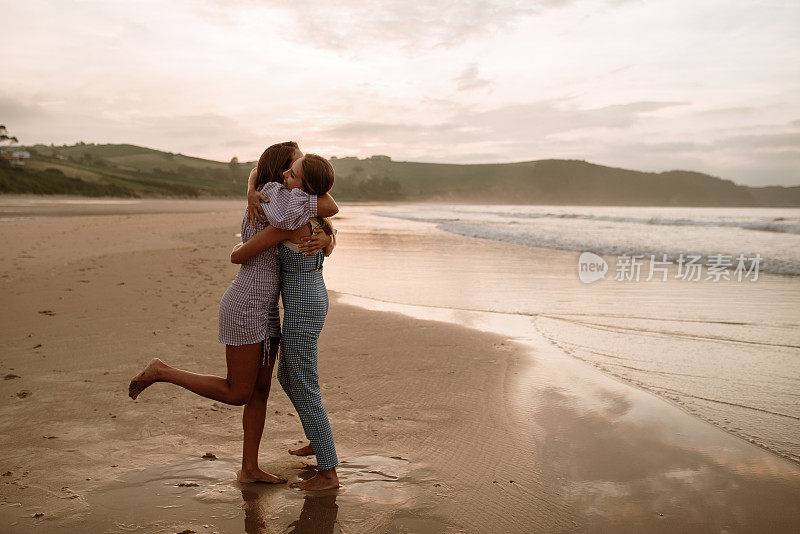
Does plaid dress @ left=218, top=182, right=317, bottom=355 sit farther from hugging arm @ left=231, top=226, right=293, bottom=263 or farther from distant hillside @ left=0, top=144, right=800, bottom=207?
distant hillside @ left=0, top=144, right=800, bottom=207

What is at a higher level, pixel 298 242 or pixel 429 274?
pixel 298 242

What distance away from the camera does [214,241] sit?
1580cm

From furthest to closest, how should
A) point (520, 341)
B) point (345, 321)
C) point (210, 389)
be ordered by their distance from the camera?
point (345, 321) → point (520, 341) → point (210, 389)

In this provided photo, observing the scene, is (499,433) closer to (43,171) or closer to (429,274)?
(429,274)

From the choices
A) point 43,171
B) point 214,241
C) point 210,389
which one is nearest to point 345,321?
point 210,389

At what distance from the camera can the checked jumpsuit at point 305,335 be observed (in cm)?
259

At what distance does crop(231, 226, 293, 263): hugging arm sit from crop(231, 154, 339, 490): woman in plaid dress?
2 cm

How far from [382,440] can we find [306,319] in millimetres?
1112

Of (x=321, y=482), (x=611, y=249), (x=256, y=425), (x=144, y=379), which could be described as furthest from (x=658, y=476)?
(x=611, y=249)

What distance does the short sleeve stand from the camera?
2.44m

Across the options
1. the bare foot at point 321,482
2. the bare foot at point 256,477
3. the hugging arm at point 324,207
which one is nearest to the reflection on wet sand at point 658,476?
the bare foot at point 321,482

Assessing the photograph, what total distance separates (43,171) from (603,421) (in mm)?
62872

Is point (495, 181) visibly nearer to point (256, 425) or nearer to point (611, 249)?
point (611, 249)

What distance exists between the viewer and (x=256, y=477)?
2662mm
